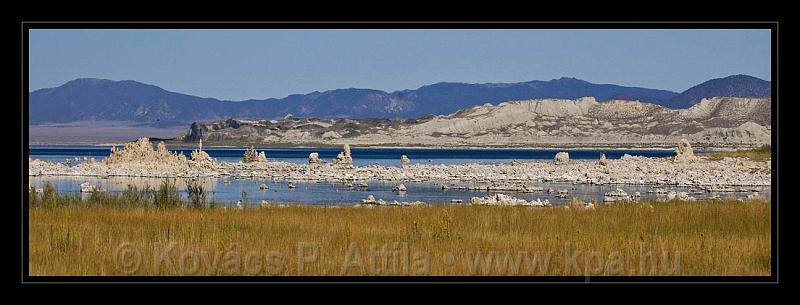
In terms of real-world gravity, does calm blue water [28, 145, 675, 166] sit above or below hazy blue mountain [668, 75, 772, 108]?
below

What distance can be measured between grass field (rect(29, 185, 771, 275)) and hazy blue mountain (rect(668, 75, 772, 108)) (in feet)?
375

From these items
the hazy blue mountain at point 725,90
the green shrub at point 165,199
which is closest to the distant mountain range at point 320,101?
the hazy blue mountain at point 725,90

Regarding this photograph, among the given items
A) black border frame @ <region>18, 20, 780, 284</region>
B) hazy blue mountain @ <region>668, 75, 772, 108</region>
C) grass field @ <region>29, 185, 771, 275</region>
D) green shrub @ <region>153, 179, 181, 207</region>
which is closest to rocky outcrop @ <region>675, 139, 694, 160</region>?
grass field @ <region>29, 185, 771, 275</region>

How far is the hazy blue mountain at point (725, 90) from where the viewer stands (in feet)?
400

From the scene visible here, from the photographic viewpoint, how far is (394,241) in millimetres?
11133

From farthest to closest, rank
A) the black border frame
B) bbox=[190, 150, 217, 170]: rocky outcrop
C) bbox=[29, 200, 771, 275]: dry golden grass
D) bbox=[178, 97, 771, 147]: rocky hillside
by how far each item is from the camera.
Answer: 1. bbox=[178, 97, 771, 147]: rocky hillside
2. bbox=[190, 150, 217, 170]: rocky outcrop
3. bbox=[29, 200, 771, 275]: dry golden grass
4. the black border frame

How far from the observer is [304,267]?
31.0ft

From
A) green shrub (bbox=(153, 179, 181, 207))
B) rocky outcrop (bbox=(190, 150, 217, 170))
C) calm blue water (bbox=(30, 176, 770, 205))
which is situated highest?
rocky outcrop (bbox=(190, 150, 217, 170))

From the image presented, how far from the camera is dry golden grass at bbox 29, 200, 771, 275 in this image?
31.2 ft

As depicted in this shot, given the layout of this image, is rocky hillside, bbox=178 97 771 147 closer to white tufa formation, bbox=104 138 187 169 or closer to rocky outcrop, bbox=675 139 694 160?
rocky outcrop, bbox=675 139 694 160

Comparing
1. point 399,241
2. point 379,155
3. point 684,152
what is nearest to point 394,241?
point 399,241
